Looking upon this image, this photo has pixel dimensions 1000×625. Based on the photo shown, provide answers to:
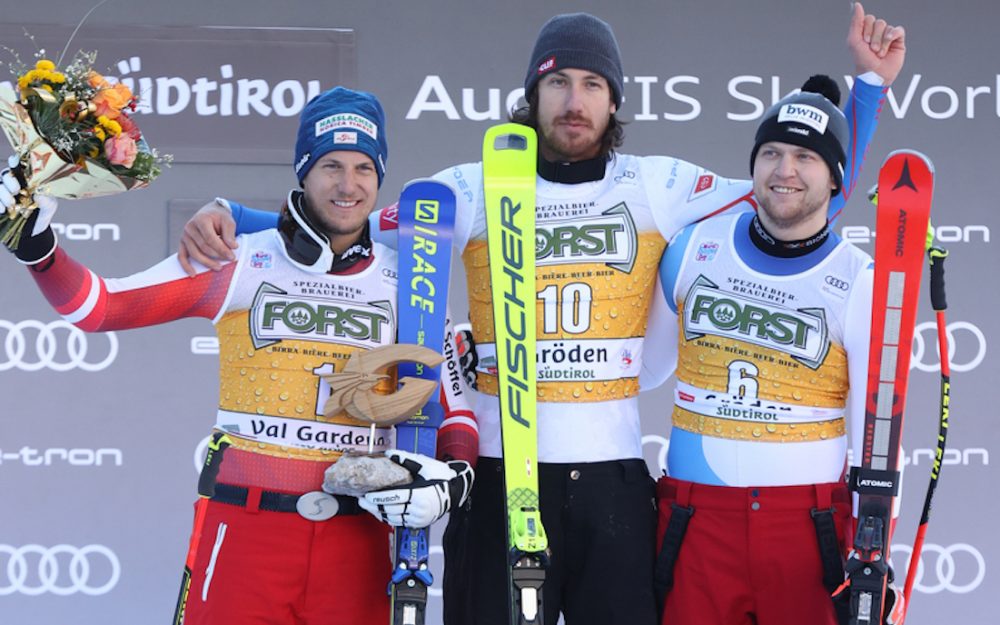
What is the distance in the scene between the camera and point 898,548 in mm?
4762

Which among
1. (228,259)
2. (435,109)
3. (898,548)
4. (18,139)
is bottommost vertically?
Answer: (898,548)

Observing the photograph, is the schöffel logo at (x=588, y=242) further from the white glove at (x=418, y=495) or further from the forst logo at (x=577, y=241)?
the white glove at (x=418, y=495)

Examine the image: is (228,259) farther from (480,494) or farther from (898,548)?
(898,548)

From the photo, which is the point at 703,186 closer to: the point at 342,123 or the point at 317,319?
the point at 342,123

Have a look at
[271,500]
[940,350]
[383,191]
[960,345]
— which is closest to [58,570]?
[383,191]

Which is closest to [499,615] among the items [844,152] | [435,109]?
[844,152]

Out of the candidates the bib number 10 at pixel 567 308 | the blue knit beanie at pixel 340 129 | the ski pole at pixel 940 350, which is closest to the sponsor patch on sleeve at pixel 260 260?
the blue knit beanie at pixel 340 129

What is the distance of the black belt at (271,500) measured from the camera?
2.74m

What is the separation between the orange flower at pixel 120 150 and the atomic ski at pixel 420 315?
2.23 ft

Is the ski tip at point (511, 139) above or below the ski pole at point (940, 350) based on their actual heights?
above

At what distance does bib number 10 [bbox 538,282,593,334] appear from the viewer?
9.72 feet

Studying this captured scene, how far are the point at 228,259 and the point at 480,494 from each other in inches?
33.0

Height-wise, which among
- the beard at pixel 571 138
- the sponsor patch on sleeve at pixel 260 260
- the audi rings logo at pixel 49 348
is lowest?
the audi rings logo at pixel 49 348

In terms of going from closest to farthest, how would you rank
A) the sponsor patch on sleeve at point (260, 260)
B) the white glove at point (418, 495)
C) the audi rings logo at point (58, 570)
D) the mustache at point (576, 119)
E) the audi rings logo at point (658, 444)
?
the white glove at point (418, 495) → the sponsor patch on sleeve at point (260, 260) → the mustache at point (576, 119) → the audi rings logo at point (58, 570) → the audi rings logo at point (658, 444)
